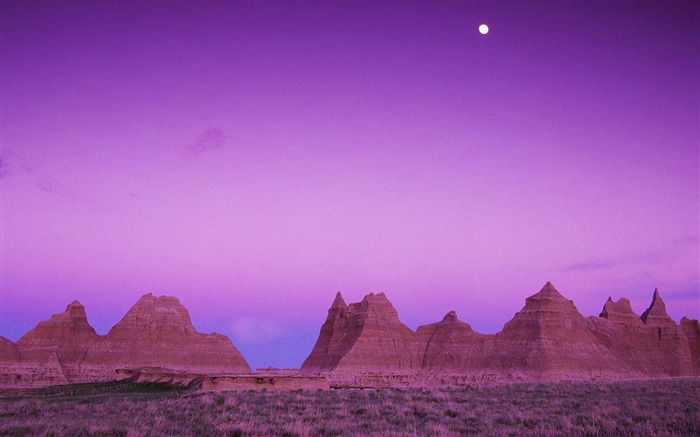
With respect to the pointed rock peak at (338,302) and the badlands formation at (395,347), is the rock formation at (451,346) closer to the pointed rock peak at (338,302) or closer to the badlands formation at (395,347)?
the badlands formation at (395,347)

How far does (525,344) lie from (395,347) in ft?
85.2

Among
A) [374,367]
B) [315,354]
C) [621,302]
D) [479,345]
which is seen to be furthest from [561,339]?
[315,354]

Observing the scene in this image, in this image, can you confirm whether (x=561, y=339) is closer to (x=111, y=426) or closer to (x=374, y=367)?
(x=374, y=367)

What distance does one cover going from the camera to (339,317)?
11450 cm

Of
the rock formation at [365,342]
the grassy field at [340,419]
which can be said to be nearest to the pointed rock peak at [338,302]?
the rock formation at [365,342]

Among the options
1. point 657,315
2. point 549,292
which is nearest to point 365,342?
point 549,292

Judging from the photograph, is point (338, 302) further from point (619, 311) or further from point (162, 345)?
point (619, 311)

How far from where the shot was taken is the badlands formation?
86.8 metres

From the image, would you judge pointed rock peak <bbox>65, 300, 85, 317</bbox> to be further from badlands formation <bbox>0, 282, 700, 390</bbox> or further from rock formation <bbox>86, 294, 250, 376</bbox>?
rock formation <bbox>86, 294, 250, 376</bbox>

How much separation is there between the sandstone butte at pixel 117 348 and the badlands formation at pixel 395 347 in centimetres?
20

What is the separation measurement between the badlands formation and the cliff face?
0.22 metres

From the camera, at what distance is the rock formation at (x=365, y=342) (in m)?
98.3

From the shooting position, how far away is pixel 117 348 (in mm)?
98500

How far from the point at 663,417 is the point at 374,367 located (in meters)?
82.9
